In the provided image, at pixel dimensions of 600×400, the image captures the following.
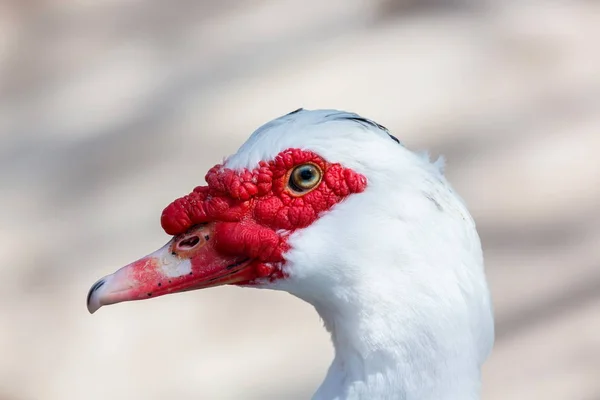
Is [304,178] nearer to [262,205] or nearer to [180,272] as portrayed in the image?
[262,205]

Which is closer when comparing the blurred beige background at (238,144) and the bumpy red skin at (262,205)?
the bumpy red skin at (262,205)

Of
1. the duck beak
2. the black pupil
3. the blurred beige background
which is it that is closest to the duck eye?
the black pupil

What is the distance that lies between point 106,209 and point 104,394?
62 cm

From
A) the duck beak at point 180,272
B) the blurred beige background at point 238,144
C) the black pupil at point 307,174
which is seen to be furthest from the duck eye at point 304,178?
the blurred beige background at point 238,144

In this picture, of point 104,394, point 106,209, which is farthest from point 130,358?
point 106,209

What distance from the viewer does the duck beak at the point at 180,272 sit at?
1478 mm

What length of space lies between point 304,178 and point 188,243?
238 mm

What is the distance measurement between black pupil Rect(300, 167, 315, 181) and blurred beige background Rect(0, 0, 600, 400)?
1.44 metres

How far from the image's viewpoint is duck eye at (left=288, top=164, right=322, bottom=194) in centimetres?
143

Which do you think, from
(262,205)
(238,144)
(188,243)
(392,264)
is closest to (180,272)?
(188,243)

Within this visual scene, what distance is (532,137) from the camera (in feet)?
9.75

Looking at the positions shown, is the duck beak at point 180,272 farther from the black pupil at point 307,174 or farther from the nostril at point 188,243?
the black pupil at point 307,174

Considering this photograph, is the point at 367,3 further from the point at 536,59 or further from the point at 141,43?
the point at 141,43

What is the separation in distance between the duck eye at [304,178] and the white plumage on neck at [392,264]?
0.03m
